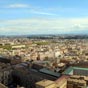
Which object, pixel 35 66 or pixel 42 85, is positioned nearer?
pixel 42 85

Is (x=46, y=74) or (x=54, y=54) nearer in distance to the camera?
(x=46, y=74)

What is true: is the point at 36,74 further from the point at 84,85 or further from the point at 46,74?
the point at 84,85

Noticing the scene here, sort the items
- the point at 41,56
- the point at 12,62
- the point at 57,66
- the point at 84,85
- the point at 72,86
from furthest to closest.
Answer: the point at 41,56 < the point at 12,62 < the point at 57,66 < the point at 72,86 < the point at 84,85

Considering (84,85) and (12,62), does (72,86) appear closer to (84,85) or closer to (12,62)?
(84,85)

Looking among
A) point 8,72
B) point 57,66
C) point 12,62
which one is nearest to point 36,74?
point 8,72

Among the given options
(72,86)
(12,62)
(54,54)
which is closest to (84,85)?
(72,86)

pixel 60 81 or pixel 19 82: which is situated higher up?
pixel 60 81

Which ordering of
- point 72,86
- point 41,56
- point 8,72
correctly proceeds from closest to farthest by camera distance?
1. point 72,86
2. point 8,72
3. point 41,56

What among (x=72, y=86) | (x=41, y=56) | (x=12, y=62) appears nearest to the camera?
(x=72, y=86)

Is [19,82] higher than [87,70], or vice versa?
[87,70]
